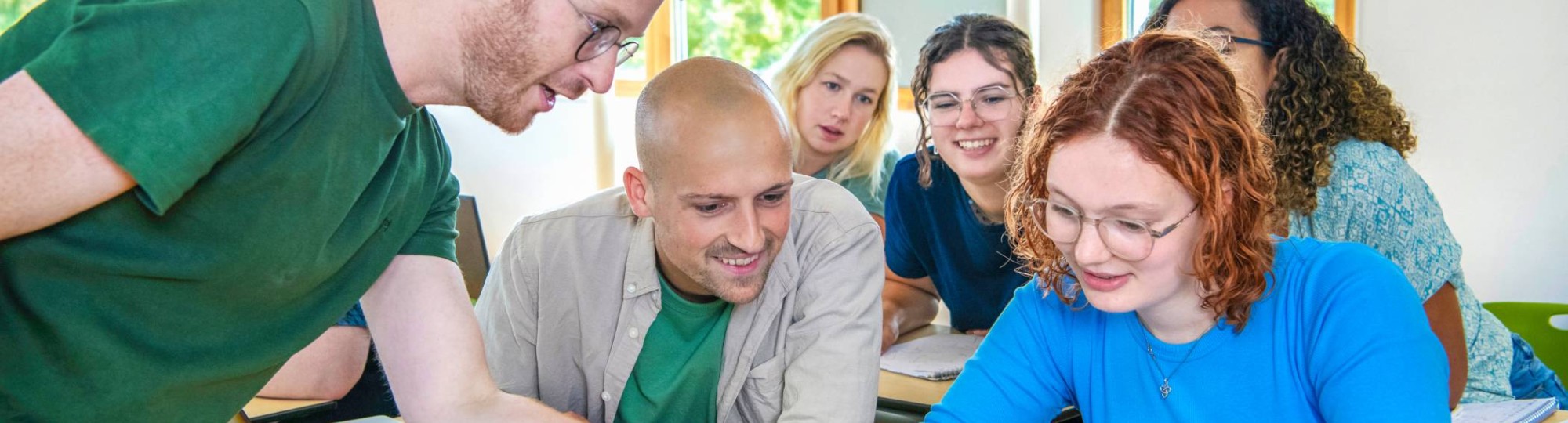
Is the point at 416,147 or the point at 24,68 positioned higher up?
the point at 24,68

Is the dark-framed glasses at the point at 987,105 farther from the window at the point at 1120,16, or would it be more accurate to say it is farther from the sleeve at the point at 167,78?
the window at the point at 1120,16

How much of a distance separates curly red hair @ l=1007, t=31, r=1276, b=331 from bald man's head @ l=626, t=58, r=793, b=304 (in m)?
0.45

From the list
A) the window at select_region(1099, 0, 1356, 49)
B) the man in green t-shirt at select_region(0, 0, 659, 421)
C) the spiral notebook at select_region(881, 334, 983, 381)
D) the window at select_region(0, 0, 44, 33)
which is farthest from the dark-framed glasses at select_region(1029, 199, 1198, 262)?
the window at select_region(0, 0, 44, 33)

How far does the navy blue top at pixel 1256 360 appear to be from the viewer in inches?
52.1

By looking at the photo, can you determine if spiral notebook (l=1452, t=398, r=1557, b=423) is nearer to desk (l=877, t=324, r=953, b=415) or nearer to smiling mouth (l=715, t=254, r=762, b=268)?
desk (l=877, t=324, r=953, b=415)

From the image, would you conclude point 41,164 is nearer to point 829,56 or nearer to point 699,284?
point 699,284

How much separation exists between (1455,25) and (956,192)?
1.89 m

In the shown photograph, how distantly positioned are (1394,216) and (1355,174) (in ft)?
0.30

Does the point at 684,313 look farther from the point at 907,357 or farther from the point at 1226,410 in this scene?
the point at 1226,410

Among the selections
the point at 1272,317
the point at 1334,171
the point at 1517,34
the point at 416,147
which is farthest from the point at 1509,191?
the point at 416,147

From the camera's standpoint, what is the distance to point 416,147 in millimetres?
1369

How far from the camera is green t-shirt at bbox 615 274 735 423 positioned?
187 cm

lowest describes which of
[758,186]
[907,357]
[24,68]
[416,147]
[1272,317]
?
[907,357]

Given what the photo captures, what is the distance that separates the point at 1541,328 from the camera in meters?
2.44
